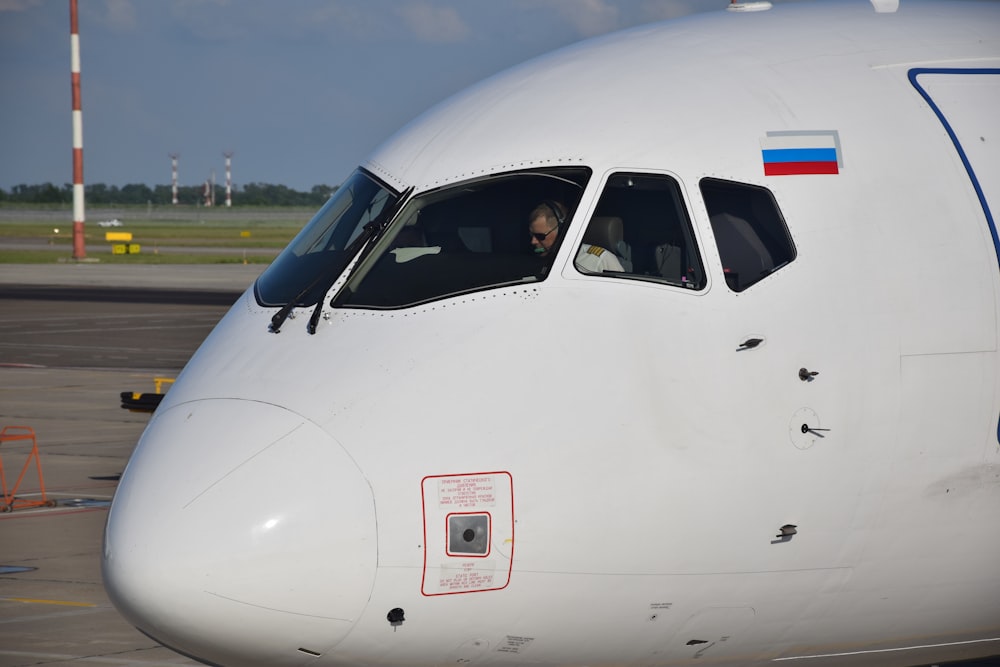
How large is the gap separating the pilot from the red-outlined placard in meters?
1.30

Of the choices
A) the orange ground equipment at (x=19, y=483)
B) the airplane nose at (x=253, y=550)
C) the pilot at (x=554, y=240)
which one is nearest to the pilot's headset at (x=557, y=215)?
the pilot at (x=554, y=240)

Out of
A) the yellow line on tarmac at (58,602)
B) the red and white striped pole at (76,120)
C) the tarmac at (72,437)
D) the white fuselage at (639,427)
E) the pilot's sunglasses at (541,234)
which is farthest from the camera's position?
the red and white striped pole at (76,120)

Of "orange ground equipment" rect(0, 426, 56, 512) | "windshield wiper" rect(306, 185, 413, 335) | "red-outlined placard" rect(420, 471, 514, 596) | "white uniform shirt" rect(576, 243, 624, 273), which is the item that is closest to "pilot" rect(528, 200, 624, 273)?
"white uniform shirt" rect(576, 243, 624, 273)

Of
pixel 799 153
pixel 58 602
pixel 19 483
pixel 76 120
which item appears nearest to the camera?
pixel 799 153

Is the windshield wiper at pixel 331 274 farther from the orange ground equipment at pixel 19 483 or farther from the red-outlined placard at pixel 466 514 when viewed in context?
the orange ground equipment at pixel 19 483

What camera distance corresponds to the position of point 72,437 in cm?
2453

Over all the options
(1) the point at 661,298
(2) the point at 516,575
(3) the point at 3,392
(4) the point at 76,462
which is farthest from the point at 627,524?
(3) the point at 3,392

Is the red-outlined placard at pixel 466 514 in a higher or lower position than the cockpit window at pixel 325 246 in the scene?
lower

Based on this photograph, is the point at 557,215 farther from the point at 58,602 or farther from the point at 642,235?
the point at 58,602

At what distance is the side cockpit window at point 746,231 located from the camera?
8.00 meters

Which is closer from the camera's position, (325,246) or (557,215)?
(557,215)

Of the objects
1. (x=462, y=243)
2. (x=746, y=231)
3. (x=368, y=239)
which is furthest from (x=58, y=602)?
(x=746, y=231)

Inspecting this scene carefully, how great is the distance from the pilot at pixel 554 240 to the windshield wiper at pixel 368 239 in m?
0.76

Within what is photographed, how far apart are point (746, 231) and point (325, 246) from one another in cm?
240
